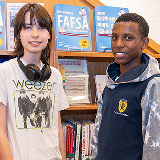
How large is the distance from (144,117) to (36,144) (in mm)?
602

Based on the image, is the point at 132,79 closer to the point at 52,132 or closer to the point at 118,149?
the point at 118,149

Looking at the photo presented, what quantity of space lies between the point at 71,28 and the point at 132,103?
41.0 inches

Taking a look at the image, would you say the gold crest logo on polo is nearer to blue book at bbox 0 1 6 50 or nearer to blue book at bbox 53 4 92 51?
blue book at bbox 53 4 92 51

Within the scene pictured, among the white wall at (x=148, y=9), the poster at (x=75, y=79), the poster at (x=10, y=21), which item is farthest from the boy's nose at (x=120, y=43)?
the white wall at (x=148, y=9)

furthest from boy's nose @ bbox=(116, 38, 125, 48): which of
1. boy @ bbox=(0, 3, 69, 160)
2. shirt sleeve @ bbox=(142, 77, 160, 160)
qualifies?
boy @ bbox=(0, 3, 69, 160)

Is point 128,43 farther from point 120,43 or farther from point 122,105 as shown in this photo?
point 122,105

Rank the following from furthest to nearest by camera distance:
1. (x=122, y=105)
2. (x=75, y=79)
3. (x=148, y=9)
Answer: (x=148, y=9) < (x=75, y=79) < (x=122, y=105)

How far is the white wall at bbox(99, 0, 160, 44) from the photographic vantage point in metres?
2.55

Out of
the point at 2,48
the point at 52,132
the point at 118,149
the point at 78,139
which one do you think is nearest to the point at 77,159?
the point at 78,139

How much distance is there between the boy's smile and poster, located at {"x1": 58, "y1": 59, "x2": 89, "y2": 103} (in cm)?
84

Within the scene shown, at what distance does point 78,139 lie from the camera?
172cm

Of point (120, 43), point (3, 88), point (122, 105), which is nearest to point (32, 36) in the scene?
point (3, 88)

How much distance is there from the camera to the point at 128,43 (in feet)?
3.40

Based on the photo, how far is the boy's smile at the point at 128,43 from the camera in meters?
1.04
